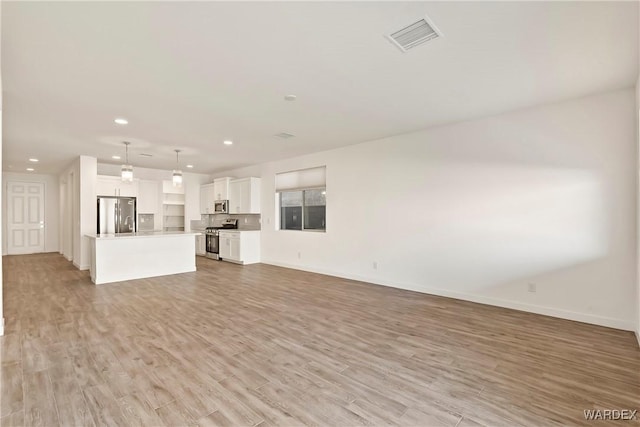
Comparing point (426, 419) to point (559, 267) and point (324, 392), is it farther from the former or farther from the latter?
point (559, 267)

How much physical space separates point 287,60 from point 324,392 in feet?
9.12

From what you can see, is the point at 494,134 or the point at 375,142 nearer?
the point at 494,134

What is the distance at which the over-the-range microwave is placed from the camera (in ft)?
29.5

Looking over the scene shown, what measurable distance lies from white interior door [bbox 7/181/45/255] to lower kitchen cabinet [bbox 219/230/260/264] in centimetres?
675

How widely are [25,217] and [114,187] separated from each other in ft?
14.4

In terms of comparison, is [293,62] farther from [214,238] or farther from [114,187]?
[114,187]

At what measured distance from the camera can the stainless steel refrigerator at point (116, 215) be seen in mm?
7719

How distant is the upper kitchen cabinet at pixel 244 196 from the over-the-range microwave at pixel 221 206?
0.22 m

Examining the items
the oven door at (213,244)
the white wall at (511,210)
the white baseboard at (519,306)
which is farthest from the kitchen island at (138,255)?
the white baseboard at (519,306)

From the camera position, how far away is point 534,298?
3967mm

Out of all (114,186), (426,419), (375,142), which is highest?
(375,142)

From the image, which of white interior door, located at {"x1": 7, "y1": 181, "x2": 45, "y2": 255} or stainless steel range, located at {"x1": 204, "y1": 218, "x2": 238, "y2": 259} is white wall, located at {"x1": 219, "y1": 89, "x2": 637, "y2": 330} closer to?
stainless steel range, located at {"x1": 204, "y1": 218, "x2": 238, "y2": 259}

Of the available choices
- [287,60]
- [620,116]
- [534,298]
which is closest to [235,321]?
[287,60]

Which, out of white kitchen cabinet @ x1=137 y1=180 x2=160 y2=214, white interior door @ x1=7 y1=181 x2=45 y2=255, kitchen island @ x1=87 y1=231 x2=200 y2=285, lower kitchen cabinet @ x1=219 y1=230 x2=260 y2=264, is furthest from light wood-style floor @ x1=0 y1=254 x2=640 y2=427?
white interior door @ x1=7 y1=181 x2=45 y2=255
